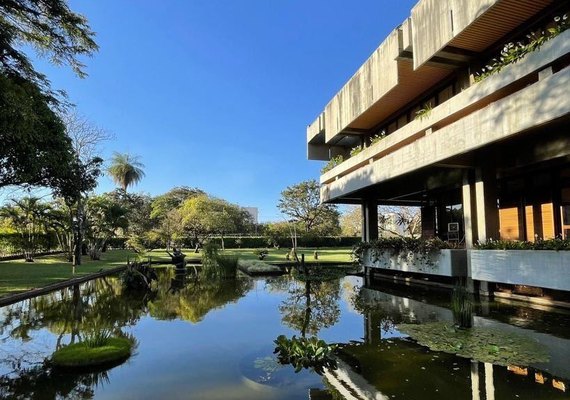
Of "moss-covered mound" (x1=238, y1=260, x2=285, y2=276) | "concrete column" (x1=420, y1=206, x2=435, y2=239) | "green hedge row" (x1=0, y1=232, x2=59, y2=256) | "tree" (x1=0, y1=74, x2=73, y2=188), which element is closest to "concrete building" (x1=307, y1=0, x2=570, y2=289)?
"concrete column" (x1=420, y1=206, x2=435, y2=239)

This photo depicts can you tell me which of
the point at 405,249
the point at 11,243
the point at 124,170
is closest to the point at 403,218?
the point at 405,249

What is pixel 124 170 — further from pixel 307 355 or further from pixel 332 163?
pixel 307 355

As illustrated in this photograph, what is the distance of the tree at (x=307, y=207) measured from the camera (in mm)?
54375

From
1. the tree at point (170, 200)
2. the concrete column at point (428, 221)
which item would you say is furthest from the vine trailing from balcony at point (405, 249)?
the tree at point (170, 200)

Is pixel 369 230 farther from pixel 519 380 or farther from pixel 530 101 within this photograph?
pixel 519 380

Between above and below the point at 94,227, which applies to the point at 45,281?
below

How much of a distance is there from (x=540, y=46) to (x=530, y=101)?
120 cm

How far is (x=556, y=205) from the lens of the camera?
11742 mm

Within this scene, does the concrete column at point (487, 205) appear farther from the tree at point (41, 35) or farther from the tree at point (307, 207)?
the tree at point (307, 207)

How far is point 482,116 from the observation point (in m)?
9.60

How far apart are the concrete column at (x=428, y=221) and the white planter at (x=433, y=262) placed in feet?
14.4

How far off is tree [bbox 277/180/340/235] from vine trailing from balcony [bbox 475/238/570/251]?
43.0 metres

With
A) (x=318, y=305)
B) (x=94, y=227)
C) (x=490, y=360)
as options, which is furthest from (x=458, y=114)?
(x=94, y=227)

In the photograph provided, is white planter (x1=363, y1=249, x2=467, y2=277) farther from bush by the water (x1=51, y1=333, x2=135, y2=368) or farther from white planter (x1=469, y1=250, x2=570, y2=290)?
bush by the water (x1=51, y1=333, x2=135, y2=368)
